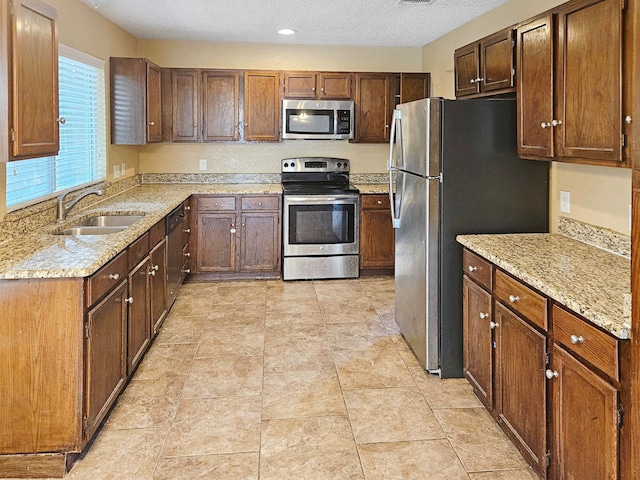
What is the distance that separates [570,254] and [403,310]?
4.66 feet

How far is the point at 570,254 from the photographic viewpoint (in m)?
2.58

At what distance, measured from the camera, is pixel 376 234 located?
558 centimetres

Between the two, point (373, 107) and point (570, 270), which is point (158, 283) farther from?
point (373, 107)

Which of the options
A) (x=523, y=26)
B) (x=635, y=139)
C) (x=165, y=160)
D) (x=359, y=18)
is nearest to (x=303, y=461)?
(x=635, y=139)

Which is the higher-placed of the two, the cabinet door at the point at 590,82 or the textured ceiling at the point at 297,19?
the textured ceiling at the point at 297,19

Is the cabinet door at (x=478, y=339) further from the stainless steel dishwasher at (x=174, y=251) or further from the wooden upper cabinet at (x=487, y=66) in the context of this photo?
the stainless steel dishwasher at (x=174, y=251)

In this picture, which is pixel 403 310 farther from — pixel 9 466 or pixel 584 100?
pixel 9 466

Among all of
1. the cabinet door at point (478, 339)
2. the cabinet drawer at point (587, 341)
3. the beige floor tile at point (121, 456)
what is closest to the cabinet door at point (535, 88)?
the cabinet door at point (478, 339)

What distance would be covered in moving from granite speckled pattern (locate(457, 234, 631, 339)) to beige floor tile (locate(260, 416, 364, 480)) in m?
1.07

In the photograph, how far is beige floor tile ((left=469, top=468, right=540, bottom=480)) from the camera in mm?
2262

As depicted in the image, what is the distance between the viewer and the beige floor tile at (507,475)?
2.26 meters

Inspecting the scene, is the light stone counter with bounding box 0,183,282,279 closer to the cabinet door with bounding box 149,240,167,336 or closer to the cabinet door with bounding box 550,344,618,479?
the cabinet door with bounding box 149,240,167,336

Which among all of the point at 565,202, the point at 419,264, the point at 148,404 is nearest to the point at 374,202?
the point at 419,264

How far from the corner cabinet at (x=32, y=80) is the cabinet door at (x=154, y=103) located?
240 cm
